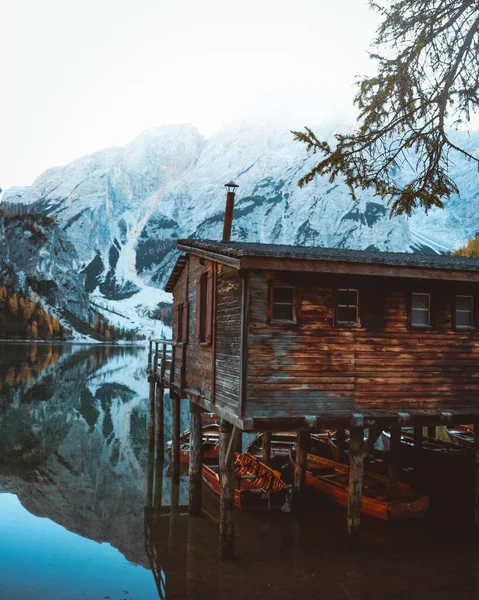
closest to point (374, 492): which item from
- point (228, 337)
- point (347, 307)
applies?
point (347, 307)

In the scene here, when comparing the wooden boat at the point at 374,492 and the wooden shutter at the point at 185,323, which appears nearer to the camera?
the wooden boat at the point at 374,492

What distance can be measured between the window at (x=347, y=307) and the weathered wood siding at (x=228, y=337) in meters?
2.53

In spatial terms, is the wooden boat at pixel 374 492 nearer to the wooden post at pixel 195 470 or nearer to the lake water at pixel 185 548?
the lake water at pixel 185 548

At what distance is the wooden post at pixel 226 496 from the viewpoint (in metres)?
14.3

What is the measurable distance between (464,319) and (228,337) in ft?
21.0

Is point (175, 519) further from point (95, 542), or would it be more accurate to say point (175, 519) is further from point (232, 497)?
point (232, 497)

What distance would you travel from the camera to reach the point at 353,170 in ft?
41.5

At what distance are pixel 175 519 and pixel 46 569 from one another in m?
4.92

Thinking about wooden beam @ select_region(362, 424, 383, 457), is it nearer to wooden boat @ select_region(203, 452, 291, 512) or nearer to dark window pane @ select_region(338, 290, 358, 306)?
dark window pane @ select_region(338, 290, 358, 306)

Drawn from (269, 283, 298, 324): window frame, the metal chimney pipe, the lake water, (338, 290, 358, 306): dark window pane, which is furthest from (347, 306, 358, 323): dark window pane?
the metal chimney pipe

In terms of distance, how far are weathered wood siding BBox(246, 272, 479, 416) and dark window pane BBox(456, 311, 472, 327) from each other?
0.22 meters

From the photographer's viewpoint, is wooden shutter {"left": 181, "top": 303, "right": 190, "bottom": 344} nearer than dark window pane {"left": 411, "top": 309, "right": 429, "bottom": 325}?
No

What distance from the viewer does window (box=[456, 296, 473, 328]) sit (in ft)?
50.8

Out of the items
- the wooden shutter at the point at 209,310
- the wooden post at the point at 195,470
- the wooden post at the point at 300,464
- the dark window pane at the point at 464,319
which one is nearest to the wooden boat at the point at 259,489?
the wooden post at the point at 300,464
